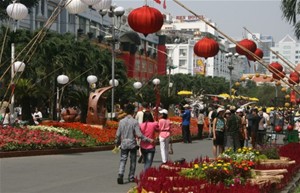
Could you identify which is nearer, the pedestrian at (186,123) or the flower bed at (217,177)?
the flower bed at (217,177)

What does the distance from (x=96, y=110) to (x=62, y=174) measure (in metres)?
12.3

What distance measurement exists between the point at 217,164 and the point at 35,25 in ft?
191

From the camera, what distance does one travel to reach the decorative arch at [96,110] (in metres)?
25.1

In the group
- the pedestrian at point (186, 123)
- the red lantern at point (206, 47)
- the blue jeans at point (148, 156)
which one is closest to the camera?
the blue jeans at point (148, 156)

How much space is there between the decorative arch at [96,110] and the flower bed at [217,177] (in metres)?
13.7

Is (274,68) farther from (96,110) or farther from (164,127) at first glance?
(96,110)

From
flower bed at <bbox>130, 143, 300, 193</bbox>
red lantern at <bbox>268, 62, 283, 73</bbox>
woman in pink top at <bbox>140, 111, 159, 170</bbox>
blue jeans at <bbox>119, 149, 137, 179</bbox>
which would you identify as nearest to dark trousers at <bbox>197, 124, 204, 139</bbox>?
red lantern at <bbox>268, 62, 283, 73</bbox>

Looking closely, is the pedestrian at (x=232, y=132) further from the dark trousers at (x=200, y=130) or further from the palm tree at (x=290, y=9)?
the dark trousers at (x=200, y=130)

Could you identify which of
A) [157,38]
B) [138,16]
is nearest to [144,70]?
[157,38]

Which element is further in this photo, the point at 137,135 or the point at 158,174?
the point at 137,135

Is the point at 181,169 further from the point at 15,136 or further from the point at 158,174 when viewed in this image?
the point at 15,136

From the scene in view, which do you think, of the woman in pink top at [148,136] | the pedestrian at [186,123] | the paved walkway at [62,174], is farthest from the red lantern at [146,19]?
the pedestrian at [186,123]

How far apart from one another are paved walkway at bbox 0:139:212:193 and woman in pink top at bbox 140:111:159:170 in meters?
0.74

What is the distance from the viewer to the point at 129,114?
1168 cm
